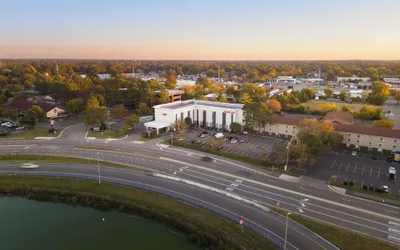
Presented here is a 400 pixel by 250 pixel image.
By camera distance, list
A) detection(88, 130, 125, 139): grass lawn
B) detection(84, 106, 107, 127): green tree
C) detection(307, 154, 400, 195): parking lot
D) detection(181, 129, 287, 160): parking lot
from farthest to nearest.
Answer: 1. detection(84, 106, 107, 127): green tree
2. detection(88, 130, 125, 139): grass lawn
3. detection(181, 129, 287, 160): parking lot
4. detection(307, 154, 400, 195): parking lot

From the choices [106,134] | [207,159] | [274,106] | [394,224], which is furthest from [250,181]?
[274,106]

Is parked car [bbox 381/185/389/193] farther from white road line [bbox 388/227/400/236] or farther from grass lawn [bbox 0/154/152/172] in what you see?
grass lawn [bbox 0/154/152/172]

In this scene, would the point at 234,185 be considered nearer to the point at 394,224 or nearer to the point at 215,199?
the point at 215,199

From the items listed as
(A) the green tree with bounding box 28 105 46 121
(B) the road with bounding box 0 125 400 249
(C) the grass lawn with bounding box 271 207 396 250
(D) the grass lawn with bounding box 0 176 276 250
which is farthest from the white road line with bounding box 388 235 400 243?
(A) the green tree with bounding box 28 105 46 121

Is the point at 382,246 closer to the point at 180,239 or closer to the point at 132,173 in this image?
the point at 180,239

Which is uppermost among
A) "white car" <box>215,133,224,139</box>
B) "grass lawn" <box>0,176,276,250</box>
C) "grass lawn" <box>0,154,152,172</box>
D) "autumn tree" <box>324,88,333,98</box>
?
"autumn tree" <box>324,88,333,98</box>

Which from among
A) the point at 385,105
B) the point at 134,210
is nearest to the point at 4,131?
the point at 134,210
